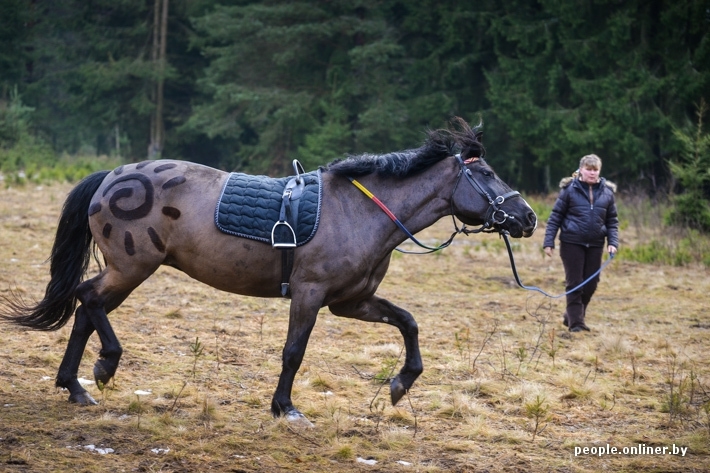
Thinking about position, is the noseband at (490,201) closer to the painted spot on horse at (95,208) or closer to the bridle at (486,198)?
the bridle at (486,198)

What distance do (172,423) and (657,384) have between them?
14.3 feet

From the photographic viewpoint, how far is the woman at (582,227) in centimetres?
971

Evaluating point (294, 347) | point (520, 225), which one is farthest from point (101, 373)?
point (520, 225)

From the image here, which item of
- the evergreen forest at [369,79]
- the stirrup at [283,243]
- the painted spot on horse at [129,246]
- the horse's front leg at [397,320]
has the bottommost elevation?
the horse's front leg at [397,320]

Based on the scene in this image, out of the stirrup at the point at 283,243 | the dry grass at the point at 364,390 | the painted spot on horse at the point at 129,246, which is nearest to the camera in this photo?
the dry grass at the point at 364,390

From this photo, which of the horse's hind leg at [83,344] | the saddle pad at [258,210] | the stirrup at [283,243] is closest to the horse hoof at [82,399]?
the horse's hind leg at [83,344]

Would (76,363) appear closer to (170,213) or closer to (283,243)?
(170,213)

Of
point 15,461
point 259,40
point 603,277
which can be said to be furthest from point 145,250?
point 259,40

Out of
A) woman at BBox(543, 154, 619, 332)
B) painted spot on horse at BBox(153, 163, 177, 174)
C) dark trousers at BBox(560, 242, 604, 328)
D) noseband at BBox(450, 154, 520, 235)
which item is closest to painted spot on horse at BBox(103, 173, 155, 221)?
painted spot on horse at BBox(153, 163, 177, 174)

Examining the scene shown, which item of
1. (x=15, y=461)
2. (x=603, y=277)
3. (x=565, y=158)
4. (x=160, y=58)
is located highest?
(x=160, y=58)

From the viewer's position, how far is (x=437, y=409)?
252 inches

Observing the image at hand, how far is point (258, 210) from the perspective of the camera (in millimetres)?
6012

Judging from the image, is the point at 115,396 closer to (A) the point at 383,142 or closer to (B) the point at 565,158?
(B) the point at 565,158

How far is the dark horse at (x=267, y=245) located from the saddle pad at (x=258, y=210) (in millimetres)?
61
